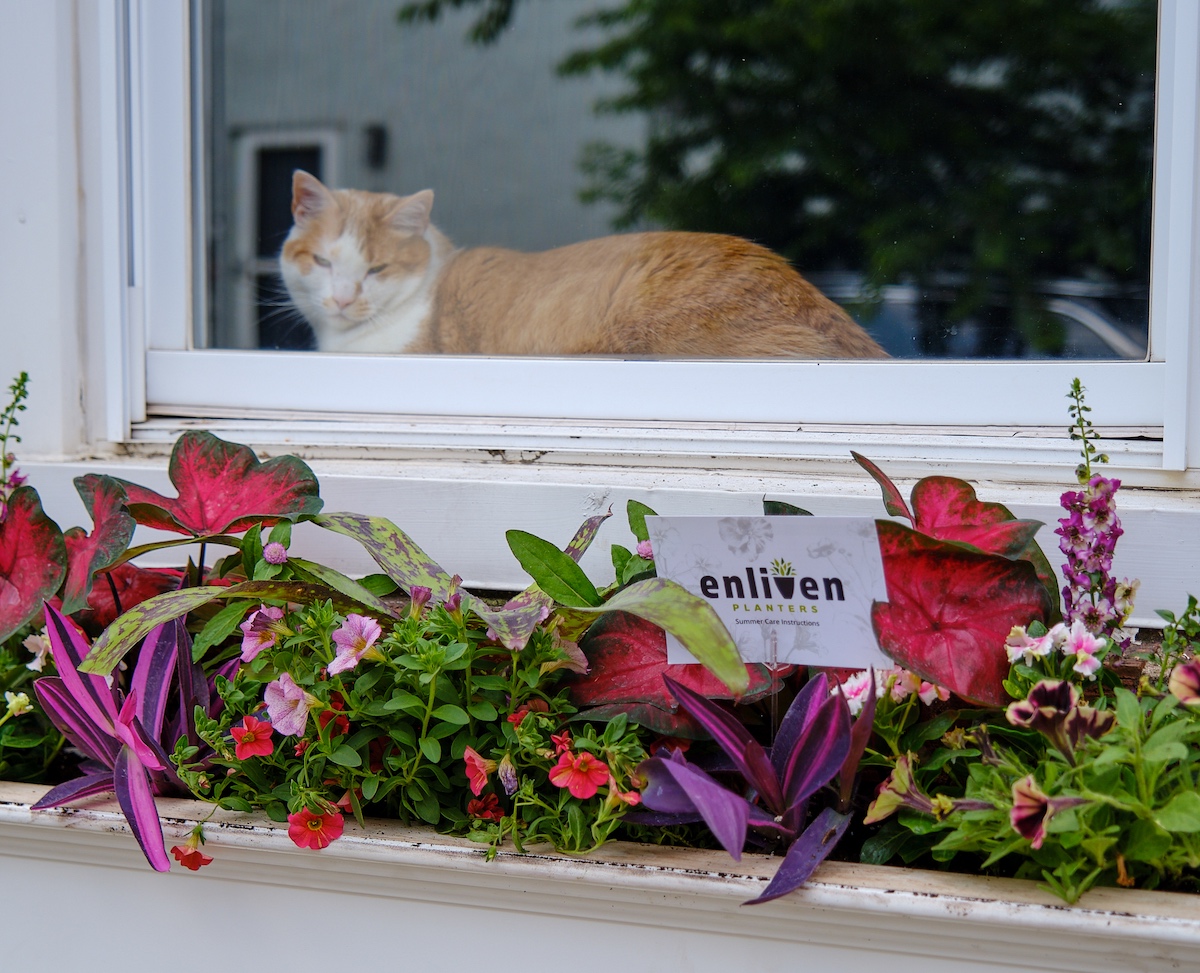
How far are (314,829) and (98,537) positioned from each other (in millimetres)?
316

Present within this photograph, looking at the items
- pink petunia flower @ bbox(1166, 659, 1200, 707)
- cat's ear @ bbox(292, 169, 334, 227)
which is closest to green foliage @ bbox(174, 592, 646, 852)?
pink petunia flower @ bbox(1166, 659, 1200, 707)

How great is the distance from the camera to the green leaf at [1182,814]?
468 mm

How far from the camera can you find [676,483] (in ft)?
2.71

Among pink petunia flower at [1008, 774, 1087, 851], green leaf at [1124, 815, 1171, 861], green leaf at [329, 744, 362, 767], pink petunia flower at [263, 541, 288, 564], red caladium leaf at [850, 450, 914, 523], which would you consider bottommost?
green leaf at [1124, 815, 1171, 861]

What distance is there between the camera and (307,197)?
4.16 ft

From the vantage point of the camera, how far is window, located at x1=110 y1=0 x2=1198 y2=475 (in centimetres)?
75

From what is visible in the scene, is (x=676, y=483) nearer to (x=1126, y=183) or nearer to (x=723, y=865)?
(x=723, y=865)

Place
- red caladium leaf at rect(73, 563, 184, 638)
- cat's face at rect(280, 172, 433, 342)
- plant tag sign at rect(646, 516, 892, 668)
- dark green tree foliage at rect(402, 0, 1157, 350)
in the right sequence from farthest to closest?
cat's face at rect(280, 172, 433, 342) < dark green tree foliage at rect(402, 0, 1157, 350) < red caladium leaf at rect(73, 563, 184, 638) < plant tag sign at rect(646, 516, 892, 668)

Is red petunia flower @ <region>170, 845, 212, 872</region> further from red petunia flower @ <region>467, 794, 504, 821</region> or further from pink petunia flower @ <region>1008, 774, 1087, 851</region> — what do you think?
pink petunia flower @ <region>1008, 774, 1087, 851</region>

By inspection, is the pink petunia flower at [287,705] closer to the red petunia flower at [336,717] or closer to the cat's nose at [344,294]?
the red petunia flower at [336,717]

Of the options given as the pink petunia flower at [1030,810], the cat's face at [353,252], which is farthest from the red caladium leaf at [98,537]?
the pink petunia flower at [1030,810]

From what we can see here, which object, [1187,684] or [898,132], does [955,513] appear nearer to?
[1187,684]

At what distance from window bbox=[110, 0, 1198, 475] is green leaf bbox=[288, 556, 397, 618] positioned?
0.28 metres

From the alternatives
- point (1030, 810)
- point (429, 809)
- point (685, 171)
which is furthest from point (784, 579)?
point (685, 171)
